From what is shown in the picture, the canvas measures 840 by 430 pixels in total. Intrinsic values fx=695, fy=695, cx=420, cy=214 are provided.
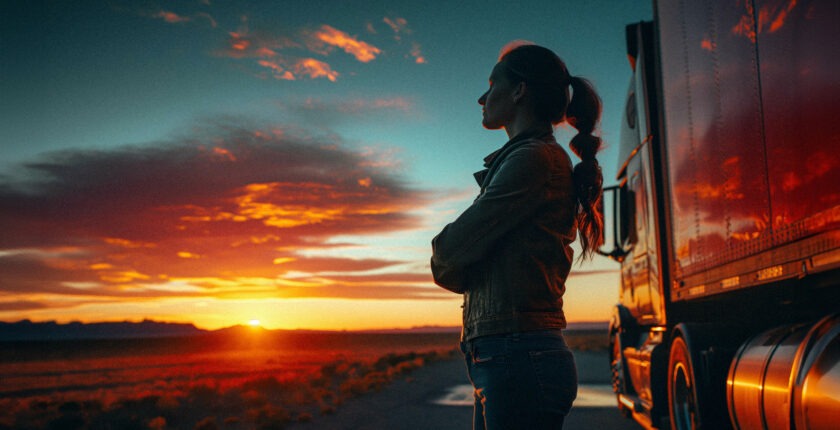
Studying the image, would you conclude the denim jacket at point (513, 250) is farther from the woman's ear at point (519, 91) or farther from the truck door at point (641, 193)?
the truck door at point (641, 193)

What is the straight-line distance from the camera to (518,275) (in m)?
1.63

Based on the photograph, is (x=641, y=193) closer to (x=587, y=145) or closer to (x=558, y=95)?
(x=587, y=145)

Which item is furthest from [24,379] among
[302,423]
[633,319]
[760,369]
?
[760,369]

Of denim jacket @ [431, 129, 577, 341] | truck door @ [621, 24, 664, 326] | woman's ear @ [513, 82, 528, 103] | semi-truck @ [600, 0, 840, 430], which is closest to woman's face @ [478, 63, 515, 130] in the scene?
woman's ear @ [513, 82, 528, 103]

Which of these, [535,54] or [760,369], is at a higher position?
[535,54]

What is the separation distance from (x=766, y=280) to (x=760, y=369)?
63cm

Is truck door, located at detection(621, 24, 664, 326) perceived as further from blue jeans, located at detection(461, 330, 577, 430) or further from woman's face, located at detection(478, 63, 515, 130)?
blue jeans, located at detection(461, 330, 577, 430)

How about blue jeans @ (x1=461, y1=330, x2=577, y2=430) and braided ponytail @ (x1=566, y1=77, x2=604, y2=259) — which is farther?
braided ponytail @ (x1=566, y1=77, x2=604, y2=259)

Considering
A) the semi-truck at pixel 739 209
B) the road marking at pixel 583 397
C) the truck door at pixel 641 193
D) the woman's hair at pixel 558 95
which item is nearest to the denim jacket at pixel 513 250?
the woman's hair at pixel 558 95

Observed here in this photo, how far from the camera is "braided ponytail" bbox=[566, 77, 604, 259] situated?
74.7 inches

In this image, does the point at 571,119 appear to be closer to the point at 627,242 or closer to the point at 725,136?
the point at 725,136

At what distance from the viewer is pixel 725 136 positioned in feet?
13.2

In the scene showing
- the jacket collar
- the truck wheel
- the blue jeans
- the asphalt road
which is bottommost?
the asphalt road

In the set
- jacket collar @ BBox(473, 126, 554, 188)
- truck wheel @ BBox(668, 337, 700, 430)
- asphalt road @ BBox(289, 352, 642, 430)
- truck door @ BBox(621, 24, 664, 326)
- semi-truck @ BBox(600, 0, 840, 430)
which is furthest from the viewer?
asphalt road @ BBox(289, 352, 642, 430)
